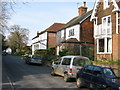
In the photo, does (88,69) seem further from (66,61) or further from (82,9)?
(82,9)

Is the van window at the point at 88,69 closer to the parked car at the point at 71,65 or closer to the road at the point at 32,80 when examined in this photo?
the road at the point at 32,80

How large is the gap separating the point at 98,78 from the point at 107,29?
14.8 meters

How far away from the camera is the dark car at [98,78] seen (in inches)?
362

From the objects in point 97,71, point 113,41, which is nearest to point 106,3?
point 113,41

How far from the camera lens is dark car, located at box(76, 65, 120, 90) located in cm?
920

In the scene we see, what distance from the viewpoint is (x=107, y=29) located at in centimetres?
2381

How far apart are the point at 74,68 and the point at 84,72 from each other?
61.7 inches

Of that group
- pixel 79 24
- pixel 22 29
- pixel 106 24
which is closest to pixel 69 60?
pixel 106 24

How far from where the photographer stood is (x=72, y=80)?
14055 millimetres

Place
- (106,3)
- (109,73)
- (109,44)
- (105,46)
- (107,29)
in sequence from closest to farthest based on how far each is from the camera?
1. (109,73)
2. (107,29)
3. (105,46)
4. (109,44)
5. (106,3)

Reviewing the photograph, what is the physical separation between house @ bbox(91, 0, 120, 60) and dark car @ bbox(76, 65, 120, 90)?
1145 cm

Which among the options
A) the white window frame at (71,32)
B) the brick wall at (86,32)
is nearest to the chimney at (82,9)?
the white window frame at (71,32)

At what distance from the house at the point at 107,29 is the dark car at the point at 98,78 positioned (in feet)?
37.6

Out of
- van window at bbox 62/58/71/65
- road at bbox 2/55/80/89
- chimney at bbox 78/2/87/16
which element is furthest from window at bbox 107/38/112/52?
chimney at bbox 78/2/87/16
